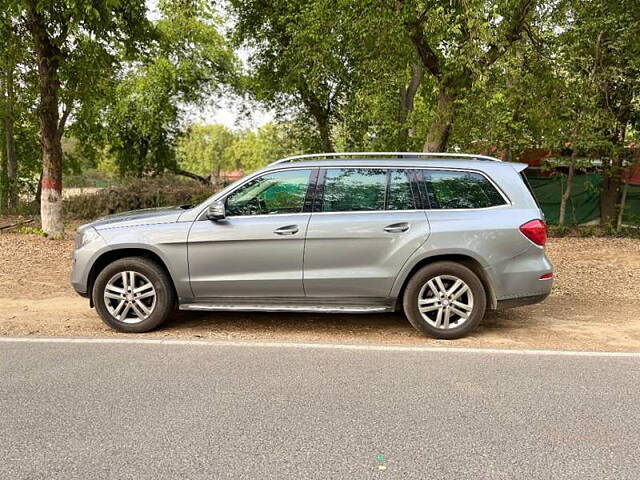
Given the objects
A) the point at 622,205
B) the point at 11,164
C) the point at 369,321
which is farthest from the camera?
the point at 11,164

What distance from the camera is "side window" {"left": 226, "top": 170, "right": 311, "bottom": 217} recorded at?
5758mm

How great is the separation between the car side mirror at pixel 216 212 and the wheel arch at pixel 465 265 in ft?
6.39

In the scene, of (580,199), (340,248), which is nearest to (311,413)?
(340,248)

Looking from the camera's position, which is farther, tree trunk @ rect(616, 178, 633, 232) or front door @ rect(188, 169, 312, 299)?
tree trunk @ rect(616, 178, 633, 232)

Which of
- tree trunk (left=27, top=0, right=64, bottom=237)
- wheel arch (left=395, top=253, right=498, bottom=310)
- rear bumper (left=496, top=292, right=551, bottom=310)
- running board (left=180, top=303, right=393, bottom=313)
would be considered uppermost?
tree trunk (left=27, top=0, right=64, bottom=237)

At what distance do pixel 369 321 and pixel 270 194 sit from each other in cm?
188

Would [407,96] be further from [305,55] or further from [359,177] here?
[359,177]

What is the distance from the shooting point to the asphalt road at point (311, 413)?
310cm

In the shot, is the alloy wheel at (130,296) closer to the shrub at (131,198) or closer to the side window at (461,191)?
the side window at (461,191)

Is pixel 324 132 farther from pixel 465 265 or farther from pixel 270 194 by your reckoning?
pixel 465 265

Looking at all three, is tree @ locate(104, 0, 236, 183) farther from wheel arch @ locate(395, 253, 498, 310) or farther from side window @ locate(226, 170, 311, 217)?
wheel arch @ locate(395, 253, 498, 310)

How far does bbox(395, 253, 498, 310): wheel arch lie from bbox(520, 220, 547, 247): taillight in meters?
0.55

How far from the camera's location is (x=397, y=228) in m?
5.52

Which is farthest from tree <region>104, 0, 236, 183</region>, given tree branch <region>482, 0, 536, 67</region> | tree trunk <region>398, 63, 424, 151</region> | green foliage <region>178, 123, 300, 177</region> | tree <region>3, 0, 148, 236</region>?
green foliage <region>178, 123, 300, 177</region>
